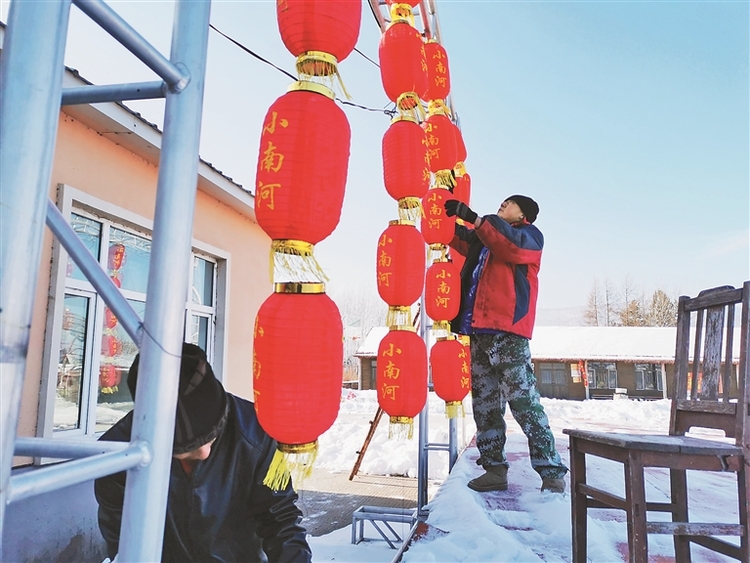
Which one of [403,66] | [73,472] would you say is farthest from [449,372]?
[73,472]

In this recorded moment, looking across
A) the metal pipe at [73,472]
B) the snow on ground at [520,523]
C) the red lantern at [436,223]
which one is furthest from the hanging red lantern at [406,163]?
the metal pipe at [73,472]

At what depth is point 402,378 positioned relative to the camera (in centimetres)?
298

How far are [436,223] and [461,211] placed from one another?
65 centimetres

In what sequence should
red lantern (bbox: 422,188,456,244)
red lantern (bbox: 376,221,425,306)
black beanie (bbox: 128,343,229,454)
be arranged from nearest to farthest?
black beanie (bbox: 128,343,229,454), red lantern (bbox: 376,221,425,306), red lantern (bbox: 422,188,456,244)

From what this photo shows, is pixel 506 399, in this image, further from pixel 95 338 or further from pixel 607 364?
pixel 607 364

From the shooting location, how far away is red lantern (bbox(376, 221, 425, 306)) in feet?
10.0

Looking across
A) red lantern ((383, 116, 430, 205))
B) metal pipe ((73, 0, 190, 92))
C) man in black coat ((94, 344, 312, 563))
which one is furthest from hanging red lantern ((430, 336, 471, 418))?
metal pipe ((73, 0, 190, 92))

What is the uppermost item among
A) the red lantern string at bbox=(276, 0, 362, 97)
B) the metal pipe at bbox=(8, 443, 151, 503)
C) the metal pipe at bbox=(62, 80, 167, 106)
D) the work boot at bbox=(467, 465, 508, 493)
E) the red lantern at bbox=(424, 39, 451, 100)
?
the red lantern at bbox=(424, 39, 451, 100)

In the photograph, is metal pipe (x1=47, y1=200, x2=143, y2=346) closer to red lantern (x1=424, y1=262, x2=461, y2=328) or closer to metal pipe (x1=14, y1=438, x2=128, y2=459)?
metal pipe (x1=14, y1=438, x2=128, y2=459)

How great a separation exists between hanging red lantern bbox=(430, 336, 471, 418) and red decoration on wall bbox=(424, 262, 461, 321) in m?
0.37

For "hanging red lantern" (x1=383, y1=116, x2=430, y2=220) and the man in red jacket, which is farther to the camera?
"hanging red lantern" (x1=383, y1=116, x2=430, y2=220)

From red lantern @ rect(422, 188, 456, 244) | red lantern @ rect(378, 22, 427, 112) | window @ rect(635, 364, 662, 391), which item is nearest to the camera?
red lantern @ rect(378, 22, 427, 112)

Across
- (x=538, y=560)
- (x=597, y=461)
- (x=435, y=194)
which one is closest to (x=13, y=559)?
(x=538, y=560)

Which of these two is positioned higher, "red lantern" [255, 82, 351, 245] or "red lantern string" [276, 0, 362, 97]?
"red lantern string" [276, 0, 362, 97]
